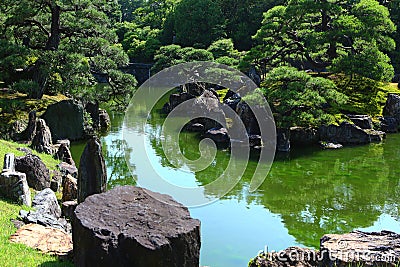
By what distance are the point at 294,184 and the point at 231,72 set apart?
9.53 metres

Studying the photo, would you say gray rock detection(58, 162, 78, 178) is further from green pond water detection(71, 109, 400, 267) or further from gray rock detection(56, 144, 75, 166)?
green pond water detection(71, 109, 400, 267)

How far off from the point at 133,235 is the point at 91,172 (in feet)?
8.84

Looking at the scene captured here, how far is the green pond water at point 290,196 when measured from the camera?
9062mm

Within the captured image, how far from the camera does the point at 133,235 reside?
186 inches

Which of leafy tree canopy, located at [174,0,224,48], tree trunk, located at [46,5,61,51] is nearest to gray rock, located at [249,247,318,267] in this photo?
tree trunk, located at [46,5,61,51]

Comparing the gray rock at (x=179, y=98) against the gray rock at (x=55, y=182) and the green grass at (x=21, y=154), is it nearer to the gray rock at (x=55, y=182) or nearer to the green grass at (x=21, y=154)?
the green grass at (x=21, y=154)

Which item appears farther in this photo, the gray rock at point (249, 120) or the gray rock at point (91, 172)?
the gray rock at point (249, 120)

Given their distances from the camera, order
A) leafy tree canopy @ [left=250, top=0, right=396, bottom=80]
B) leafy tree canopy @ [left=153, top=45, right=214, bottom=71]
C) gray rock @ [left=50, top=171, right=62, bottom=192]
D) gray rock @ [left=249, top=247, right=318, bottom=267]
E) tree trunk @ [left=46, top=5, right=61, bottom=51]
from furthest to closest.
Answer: leafy tree canopy @ [left=153, top=45, right=214, bottom=71]
leafy tree canopy @ [left=250, top=0, right=396, bottom=80]
tree trunk @ [left=46, top=5, right=61, bottom=51]
gray rock @ [left=50, top=171, right=62, bottom=192]
gray rock @ [left=249, top=247, right=318, bottom=267]

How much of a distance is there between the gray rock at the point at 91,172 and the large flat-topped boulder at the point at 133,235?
1848mm

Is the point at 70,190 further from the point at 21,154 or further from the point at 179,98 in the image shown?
the point at 179,98

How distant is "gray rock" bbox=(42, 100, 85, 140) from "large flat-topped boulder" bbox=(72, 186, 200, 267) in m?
11.1

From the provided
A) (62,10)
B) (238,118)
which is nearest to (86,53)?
(62,10)

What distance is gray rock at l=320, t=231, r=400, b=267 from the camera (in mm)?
4957

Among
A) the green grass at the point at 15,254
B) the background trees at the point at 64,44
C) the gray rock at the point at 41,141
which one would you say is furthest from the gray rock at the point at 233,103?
the green grass at the point at 15,254
